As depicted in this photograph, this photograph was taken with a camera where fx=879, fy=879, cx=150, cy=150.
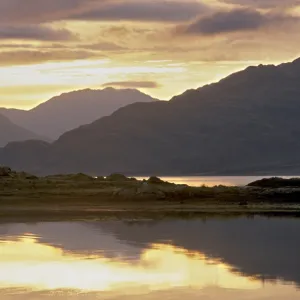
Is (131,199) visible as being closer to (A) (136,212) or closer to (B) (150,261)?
(A) (136,212)

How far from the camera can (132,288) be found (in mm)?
33250

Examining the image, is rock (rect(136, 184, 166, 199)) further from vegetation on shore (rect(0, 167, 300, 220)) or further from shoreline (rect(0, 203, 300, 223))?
shoreline (rect(0, 203, 300, 223))

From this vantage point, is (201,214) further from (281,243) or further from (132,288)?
(132,288)

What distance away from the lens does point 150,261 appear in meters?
40.8

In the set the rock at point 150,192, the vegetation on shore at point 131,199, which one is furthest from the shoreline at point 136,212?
the rock at point 150,192

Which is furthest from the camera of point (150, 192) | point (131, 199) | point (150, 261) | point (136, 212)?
point (150, 192)

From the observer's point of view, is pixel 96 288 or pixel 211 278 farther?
pixel 211 278

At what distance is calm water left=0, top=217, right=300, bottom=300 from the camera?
32.6 meters

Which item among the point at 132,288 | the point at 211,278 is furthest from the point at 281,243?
the point at 132,288

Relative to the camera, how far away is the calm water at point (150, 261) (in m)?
→ 32.6

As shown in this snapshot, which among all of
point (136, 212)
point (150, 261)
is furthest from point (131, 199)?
point (150, 261)

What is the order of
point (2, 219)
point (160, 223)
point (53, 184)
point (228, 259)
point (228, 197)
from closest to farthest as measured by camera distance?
1. point (228, 259)
2. point (160, 223)
3. point (2, 219)
4. point (228, 197)
5. point (53, 184)

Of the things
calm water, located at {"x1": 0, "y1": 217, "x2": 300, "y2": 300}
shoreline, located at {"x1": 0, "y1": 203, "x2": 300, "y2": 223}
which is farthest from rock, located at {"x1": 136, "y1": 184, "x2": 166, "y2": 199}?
calm water, located at {"x1": 0, "y1": 217, "x2": 300, "y2": 300}

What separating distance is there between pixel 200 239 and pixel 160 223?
11402mm
